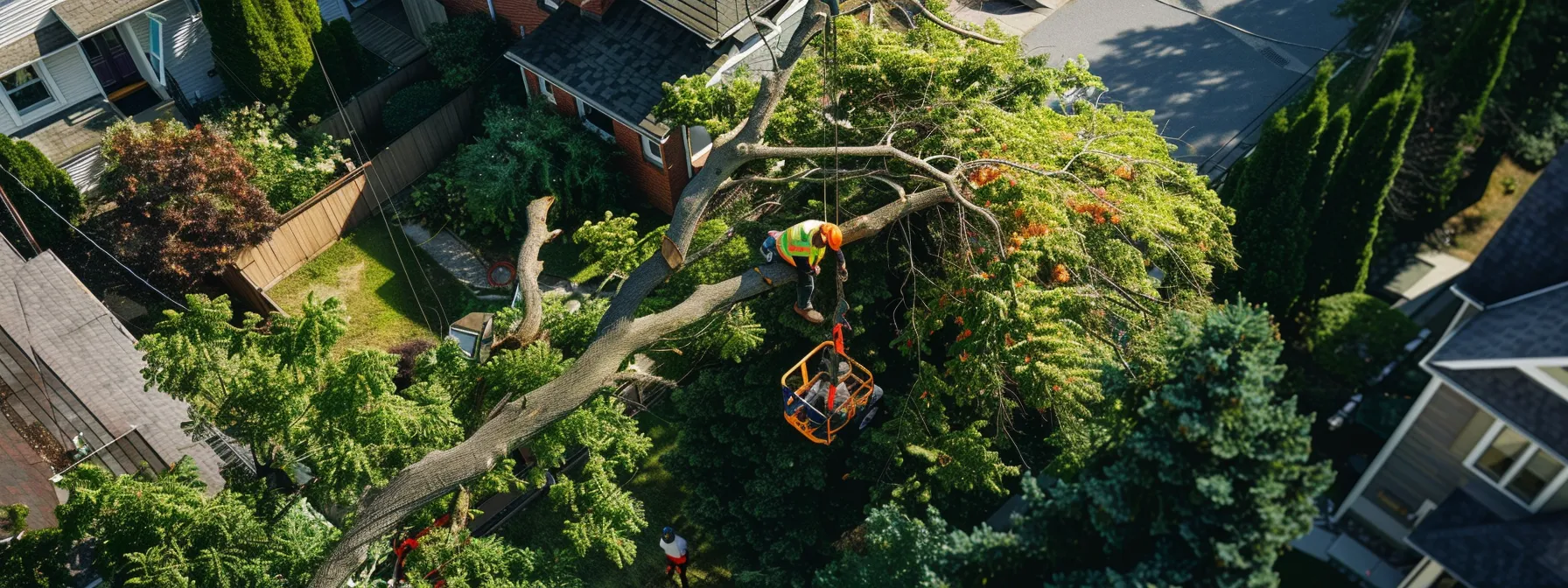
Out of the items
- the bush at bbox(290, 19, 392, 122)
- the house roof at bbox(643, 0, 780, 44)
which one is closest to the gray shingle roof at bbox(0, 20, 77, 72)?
the bush at bbox(290, 19, 392, 122)

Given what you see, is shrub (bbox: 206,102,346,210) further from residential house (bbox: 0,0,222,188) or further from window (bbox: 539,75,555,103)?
window (bbox: 539,75,555,103)

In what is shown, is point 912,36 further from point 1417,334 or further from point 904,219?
point 1417,334

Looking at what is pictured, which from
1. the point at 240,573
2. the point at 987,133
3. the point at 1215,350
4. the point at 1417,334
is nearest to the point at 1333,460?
the point at 1417,334

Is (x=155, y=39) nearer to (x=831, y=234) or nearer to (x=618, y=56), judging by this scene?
(x=618, y=56)

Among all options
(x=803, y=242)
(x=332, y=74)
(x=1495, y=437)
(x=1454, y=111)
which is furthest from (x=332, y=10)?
(x=1495, y=437)

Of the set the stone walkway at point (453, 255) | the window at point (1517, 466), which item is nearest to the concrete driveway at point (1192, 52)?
the window at point (1517, 466)
